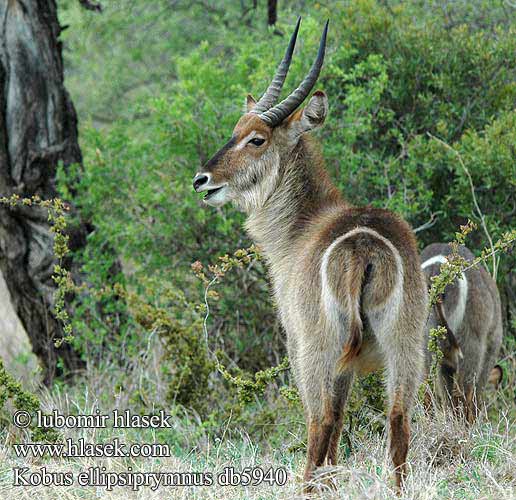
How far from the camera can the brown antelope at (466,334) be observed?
5656 mm

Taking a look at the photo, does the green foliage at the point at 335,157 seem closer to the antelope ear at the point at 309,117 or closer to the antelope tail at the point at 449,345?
the antelope tail at the point at 449,345

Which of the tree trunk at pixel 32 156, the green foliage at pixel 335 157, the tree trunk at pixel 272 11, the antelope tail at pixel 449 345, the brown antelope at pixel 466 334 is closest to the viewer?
the antelope tail at pixel 449 345

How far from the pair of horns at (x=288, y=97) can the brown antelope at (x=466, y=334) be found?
1.45m

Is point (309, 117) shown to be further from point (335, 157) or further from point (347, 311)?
point (335, 157)

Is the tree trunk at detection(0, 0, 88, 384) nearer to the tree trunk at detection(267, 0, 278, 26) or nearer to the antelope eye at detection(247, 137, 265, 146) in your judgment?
the tree trunk at detection(267, 0, 278, 26)

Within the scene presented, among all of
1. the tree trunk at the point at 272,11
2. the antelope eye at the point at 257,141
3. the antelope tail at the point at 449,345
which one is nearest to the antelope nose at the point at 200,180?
the antelope eye at the point at 257,141

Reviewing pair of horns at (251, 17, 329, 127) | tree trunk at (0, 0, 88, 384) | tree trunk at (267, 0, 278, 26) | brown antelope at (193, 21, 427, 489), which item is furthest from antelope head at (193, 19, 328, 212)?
tree trunk at (267, 0, 278, 26)

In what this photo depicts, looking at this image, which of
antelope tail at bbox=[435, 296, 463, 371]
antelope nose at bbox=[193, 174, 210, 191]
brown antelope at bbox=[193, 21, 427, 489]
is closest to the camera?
brown antelope at bbox=[193, 21, 427, 489]

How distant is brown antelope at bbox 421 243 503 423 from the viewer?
566 cm

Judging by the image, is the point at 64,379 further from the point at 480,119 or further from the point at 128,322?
the point at 480,119

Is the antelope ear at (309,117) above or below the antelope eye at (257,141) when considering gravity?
above

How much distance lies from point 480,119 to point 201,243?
8.24 feet

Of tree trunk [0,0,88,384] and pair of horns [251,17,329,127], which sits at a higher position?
pair of horns [251,17,329,127]

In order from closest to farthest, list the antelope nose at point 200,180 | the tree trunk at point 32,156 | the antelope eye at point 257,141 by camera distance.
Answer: the antelope nose at point 200,180 → the antelope eye at point 257,141 → the tree trunk at point 32,156
